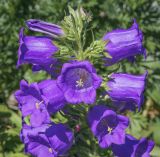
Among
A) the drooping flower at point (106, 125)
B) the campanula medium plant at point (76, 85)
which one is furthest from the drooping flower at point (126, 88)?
the drooping flower at point (106, 125)

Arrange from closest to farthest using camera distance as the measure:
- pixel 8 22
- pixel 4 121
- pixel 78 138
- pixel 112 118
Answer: pixel 112 118 → pixel 78 138 → pixel 4 121 → pixel 8 22

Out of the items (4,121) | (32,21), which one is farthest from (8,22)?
(32,21)

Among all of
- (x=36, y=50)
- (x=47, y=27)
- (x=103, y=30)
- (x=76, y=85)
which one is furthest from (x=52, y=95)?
(x=103, y=30)

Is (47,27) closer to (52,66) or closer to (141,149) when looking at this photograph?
(52,66)

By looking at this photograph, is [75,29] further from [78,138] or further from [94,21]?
[94,21]

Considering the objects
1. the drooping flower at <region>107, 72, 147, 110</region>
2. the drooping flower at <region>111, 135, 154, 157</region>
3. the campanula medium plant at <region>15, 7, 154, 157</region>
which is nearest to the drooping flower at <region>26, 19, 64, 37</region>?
the campanula medium plant at <region>15, 7, 154, 157</region>

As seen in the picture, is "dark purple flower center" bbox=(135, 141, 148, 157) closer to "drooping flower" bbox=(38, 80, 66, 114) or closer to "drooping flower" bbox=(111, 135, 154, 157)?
"drooping flower" bbox=(111, 135, 154, 157)
